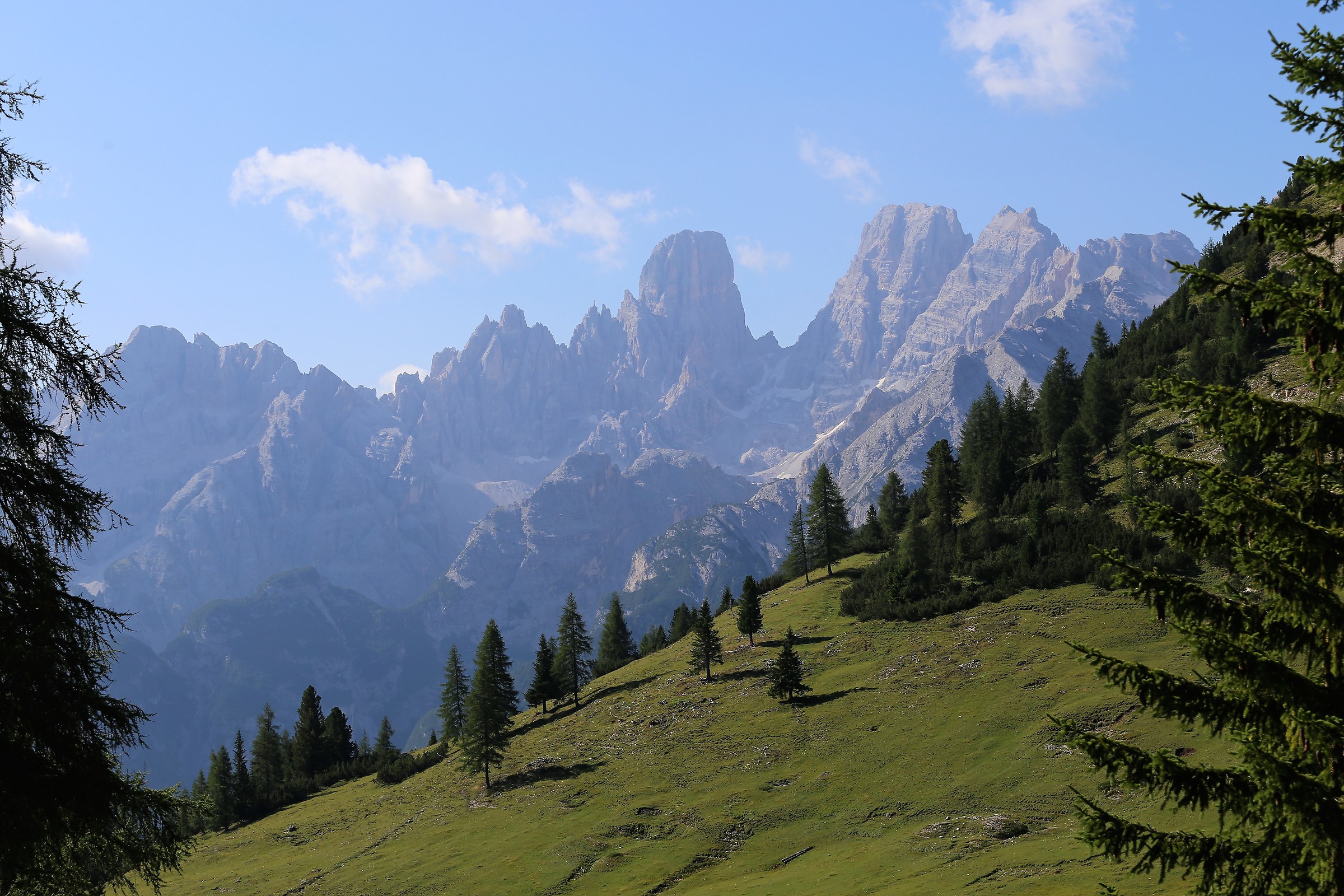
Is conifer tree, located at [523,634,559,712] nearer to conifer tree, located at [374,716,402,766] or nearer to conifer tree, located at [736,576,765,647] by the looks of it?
conifer tree, located at [374,716,402,766]

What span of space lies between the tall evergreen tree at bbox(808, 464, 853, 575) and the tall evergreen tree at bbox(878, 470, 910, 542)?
9.99 meters

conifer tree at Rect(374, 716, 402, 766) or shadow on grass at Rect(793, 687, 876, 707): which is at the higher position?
shadow on grass at Rect(793, 687, 876, 707)

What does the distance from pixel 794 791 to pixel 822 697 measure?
58.7 ft

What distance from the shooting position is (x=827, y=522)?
398 ft

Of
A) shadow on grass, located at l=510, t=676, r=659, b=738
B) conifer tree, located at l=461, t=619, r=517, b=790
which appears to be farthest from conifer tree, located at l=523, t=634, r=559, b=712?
conifer tree, located at l=461, t=619, r=517, b=790

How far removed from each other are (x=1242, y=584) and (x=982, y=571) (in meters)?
32.7

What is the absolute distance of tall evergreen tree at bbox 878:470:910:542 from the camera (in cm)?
13012

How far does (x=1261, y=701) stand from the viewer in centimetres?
1054

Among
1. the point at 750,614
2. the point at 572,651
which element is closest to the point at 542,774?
the point at 572,651

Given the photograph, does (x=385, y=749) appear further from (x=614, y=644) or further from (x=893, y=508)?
(x=893, y=508)

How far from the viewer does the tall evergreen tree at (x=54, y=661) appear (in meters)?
12.1

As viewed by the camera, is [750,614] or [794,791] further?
[750,614]

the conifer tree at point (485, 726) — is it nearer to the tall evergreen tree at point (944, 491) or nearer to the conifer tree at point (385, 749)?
the conifer tree at point (385, 749)

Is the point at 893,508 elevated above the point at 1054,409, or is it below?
below
